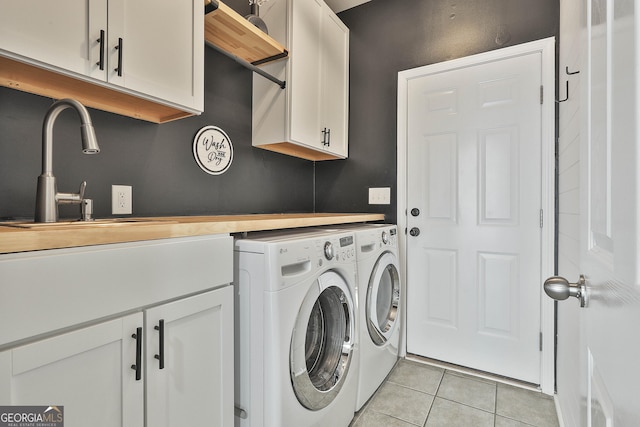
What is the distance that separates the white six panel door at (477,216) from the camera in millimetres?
1880

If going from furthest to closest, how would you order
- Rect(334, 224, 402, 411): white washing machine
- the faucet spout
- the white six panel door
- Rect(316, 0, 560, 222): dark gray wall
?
Rect(316, 0, 560, 222): dark gray wall
the white six panel door
Rect(334, 224, 402, 411): white washing machine
the faucet spout

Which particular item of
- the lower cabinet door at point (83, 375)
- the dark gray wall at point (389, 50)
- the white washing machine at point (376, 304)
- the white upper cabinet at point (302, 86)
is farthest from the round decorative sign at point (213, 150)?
the lower cabinet door at point (83, 375)

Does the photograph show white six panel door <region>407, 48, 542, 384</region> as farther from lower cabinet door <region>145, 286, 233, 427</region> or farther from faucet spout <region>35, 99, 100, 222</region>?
faucet spout <region>35, 99, 100, 222</region>

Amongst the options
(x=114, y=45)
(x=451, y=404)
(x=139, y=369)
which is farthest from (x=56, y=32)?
(x=451, y=404)

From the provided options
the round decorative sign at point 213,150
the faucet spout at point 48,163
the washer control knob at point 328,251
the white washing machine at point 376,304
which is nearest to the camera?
the faucet spout at point 48,163

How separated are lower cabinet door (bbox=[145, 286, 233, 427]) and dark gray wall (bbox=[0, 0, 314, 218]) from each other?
0.73 metres

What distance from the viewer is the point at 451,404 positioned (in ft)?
5.54

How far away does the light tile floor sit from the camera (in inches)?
61.1

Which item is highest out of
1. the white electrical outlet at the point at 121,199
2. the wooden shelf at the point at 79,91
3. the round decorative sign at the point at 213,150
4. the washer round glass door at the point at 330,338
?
the wooden shelf at the point at 79,91

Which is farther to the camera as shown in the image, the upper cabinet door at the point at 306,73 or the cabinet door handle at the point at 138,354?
the upper cabinet door at the point at 306,73

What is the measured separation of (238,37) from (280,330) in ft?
5.09

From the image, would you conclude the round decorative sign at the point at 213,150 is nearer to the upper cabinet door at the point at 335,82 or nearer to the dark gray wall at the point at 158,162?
the dark gray wall at the point at 158,162

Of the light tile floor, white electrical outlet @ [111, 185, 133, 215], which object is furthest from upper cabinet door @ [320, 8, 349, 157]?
the light tile floor
